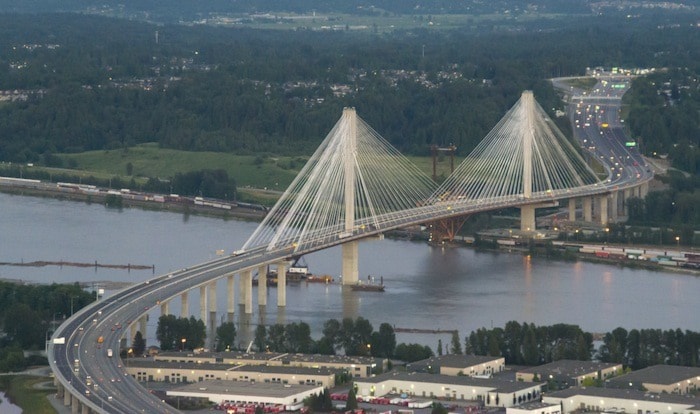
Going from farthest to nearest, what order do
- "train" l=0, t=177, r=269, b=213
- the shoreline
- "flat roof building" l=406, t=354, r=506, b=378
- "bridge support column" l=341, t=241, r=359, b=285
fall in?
"train" l=0, t=177, r=269, b=213 < the shoreline < "bridge support column" l=341, t=241, r=359, b=285 < "flat roof building" l=406, t=354, r=506, b=378

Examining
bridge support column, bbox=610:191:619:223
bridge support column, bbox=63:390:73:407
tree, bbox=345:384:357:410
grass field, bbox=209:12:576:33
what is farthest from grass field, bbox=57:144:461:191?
grass field, bbox=209:12:576:33

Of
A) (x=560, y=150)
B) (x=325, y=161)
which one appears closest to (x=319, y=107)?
(x=560, y=150)

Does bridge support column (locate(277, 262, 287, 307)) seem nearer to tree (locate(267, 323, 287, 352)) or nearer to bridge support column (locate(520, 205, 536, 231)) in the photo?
tree (locate(267, 323, 287, 352))

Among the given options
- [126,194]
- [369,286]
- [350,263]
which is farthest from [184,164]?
[369,286]

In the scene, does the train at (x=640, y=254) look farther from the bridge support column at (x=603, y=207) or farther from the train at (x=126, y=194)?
the train at (x=126, y=194)

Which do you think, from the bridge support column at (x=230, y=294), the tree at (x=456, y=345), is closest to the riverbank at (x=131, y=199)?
the bridge support column at (x=230, y=294)

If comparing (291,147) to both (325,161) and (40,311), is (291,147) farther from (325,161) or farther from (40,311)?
(40,311)
